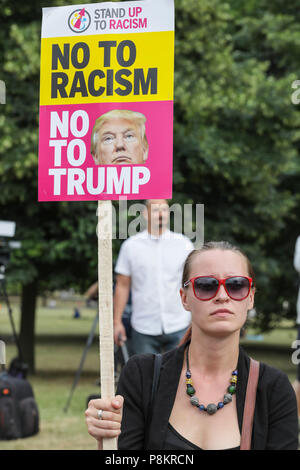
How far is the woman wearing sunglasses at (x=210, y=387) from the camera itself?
229cm

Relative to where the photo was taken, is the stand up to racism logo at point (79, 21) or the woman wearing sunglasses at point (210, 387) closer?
the woman wearing sunglasses at point (210, 387)

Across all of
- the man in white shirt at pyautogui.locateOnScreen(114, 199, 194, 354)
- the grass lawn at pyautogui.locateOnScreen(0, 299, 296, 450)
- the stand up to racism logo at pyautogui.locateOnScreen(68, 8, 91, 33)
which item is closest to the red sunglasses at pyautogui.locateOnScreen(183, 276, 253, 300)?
the stand up to racism logo at pyautogui.locateOnScreen(68, 8, 91, 33)

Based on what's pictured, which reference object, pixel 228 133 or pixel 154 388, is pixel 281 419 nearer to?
pixel 154 388

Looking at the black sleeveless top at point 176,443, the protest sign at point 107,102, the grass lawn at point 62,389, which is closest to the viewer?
the black sleeveless top at point 176,443

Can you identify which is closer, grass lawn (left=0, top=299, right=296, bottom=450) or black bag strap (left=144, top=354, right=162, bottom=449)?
black bag strap (left=144, top=354, right=162, bottom=449)

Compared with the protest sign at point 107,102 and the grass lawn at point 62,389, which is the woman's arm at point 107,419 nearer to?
the protest sign at point 107,102

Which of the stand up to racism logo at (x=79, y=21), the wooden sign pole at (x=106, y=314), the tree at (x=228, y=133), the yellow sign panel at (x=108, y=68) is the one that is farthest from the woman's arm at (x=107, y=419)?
the tree at (x=228, y=133)

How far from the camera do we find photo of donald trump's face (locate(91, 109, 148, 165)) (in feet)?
7.95

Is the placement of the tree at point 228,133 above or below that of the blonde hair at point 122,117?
above

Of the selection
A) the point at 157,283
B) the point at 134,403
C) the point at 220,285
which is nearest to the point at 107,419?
the point at 134,403

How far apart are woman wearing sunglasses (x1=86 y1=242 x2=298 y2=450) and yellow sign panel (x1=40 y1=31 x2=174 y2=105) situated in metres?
0.56

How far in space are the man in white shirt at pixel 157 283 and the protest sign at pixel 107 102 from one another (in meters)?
3.30

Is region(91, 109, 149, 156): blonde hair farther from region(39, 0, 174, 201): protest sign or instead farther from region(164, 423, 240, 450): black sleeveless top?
region(164, 423, 240, 450): black sleeveless top

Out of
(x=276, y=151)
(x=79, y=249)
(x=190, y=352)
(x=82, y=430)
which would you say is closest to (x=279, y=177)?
(x=276, y=151)
